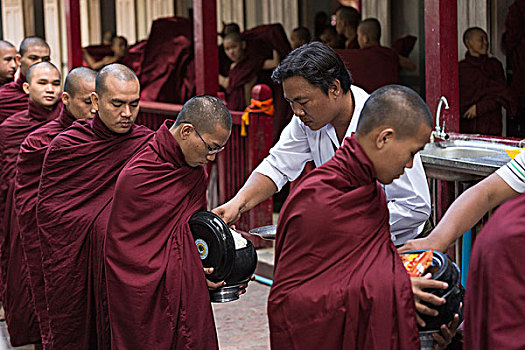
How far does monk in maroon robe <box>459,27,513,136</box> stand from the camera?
23.3 ft

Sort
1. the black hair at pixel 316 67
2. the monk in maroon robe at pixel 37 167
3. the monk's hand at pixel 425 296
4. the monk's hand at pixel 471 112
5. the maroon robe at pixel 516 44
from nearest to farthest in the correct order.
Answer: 1. the monk's hand at pixel 425 296
2. the black hair at pixel 316 67
3. the monk in maroon robe at pixel 37 167
4. the monk's hand at pixel 471 112
5. the maroon robe at pixel 516 44

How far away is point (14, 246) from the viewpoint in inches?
184

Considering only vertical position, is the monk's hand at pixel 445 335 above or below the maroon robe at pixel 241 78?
below

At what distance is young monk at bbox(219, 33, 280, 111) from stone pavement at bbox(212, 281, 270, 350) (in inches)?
107

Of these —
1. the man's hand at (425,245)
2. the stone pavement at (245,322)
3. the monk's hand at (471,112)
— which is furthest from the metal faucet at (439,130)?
the monk's hand at (471,112)

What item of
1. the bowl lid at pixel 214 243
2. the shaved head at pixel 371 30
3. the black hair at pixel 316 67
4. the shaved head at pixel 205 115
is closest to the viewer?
the black hair at pixel 316 67

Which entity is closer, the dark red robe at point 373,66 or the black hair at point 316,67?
the black hair at point 316,67

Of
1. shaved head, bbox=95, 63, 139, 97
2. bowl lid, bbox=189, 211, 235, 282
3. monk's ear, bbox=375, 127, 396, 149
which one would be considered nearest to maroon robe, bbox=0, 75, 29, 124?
shaved head, bbox=95, 63, 139, 97

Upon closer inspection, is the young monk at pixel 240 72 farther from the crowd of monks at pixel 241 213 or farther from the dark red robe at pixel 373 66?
the crowd of monks at pixel 241 213

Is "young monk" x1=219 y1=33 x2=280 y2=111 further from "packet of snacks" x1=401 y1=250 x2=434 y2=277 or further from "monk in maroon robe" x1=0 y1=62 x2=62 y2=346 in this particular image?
Result: "packet of snacks" x1=401 y1=250 x2=434 y2=277

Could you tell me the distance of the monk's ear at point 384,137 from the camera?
7.36ft

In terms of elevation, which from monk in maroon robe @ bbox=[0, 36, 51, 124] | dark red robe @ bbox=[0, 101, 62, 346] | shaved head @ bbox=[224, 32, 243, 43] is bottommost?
dark red robe @ bbox=[0, 101, 62, 346]

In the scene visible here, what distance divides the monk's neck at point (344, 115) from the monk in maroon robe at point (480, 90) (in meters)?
4.38

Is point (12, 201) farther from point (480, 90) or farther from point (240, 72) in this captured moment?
point (480, 90)
